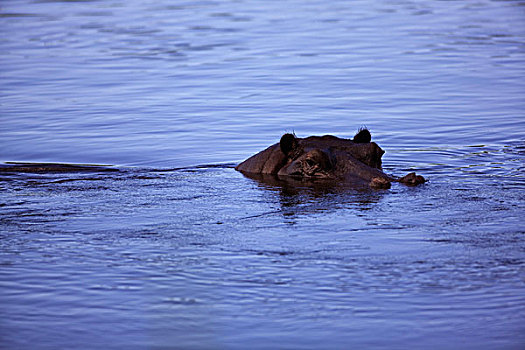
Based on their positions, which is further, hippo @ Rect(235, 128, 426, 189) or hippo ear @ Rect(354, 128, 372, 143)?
hippo ear @ Rect(354, 128, 372, 143)

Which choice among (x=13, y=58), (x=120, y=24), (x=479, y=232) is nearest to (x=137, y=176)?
(x=479, y=232)

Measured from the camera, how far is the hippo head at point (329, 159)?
33.6ft

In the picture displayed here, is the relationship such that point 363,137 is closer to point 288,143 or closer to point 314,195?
point 288,143

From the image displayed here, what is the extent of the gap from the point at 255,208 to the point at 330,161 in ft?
5.00

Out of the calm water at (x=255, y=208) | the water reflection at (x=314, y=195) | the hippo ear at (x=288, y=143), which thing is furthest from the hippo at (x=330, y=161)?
the calm water at (x=255, y=208)

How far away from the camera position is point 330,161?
10.4m

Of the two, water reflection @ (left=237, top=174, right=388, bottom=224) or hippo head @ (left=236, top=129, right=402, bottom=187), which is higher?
hippo head @ (left=236, top=129, right=402, bottom=187)

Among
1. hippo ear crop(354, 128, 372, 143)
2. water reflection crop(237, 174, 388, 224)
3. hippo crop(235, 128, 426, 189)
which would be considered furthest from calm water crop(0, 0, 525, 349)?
hippo ear crop(354, 128, 372, 143)

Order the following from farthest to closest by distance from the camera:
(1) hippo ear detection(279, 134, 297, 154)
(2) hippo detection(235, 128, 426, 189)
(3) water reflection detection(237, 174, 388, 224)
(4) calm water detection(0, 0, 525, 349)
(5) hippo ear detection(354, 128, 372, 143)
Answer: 1. (5) hippo ear detection(354, 128, 372, 143)
2. (1) hippo ear detection(279, 134, 297, 154)
3. (2) hippo detection(235, 128, 426, 189)
4. (3) water reflection detection(237, 174, 388, 224)
5. (4) calm water detection(0, 0, 525, 349)

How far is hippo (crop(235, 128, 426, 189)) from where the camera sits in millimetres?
10180

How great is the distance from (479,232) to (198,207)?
2.63 metres

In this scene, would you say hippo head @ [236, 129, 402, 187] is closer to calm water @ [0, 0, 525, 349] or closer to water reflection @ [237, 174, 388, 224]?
water reflection @ [237, 174, 388, 224]

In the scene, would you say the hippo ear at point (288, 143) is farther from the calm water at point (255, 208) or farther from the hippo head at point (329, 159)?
the calm water at point (255, 208)

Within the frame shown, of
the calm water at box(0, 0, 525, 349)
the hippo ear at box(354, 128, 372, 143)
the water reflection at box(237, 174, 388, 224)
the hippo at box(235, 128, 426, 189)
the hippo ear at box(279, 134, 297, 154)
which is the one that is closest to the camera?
the calm water at box(0, 0, 525, 349)
